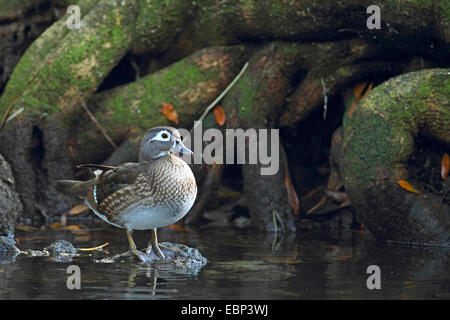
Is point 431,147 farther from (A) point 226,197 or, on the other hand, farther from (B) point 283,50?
(A) point 226,197

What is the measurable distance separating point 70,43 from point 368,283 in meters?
4.95

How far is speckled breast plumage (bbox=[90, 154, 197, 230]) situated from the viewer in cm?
607

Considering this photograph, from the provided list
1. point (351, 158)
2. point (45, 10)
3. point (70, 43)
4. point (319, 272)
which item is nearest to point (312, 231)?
point (351, 158)

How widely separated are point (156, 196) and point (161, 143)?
0.48 meters

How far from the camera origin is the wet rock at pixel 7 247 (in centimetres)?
634

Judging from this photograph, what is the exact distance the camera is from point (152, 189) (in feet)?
20.2

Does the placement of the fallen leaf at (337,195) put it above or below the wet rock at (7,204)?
above

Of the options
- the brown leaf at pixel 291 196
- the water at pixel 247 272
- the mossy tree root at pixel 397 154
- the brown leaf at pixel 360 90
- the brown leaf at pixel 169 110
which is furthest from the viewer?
the brown leaf at pixel 169 110

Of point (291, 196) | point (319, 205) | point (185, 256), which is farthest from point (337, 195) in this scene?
point (185, 256)

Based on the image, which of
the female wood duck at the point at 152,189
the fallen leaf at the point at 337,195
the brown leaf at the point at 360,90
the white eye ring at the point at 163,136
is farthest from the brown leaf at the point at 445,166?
the white eye ring at the point at 163,136

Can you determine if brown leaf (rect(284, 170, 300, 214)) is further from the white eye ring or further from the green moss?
the white eye ring

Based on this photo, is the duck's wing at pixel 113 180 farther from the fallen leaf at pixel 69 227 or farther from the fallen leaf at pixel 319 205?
the fallen leaf at pixel 319 205

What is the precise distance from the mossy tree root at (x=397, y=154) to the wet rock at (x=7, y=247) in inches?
126
